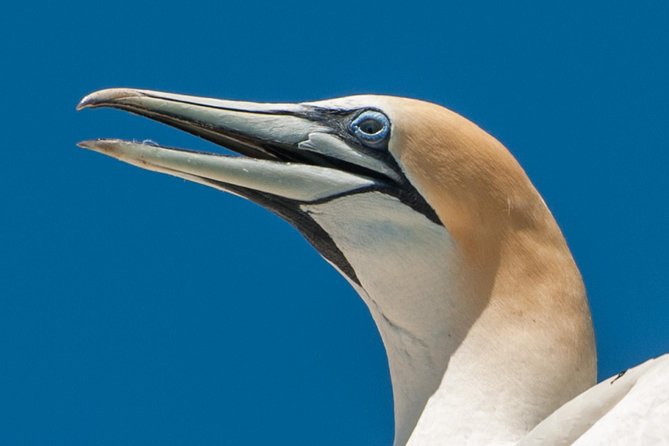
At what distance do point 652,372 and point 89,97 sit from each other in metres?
2.69

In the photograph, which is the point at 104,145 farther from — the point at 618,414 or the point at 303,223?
the point at 618,414

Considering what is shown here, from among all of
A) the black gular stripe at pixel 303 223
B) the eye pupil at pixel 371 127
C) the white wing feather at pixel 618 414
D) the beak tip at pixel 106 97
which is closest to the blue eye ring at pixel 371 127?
the eye pupil at pixel 371 127

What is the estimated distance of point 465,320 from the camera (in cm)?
1020

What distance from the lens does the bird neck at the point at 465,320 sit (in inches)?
391

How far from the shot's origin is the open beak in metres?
10.1

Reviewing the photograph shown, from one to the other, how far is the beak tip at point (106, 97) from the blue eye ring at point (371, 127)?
0.91m

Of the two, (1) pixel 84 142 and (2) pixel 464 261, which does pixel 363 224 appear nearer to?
(2) pixel 464 261

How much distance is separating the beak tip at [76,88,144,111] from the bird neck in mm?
934

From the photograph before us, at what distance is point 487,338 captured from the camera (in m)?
10.1

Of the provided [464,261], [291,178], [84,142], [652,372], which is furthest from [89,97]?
[652,372]

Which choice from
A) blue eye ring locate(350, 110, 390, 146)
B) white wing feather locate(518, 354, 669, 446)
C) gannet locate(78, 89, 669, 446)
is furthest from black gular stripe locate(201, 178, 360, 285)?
white wing feather locate(518, 354, 669, 446)

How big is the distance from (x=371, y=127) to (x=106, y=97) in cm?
110

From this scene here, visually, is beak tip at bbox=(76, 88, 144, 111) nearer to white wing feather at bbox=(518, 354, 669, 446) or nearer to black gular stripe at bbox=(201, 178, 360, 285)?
black gular stripe at bbox=(201, 178, 360, 285)

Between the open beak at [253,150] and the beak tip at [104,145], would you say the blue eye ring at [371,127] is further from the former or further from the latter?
the beak tip at [104,145]
